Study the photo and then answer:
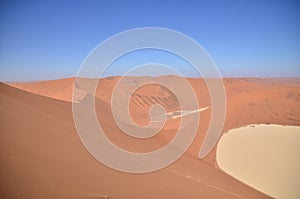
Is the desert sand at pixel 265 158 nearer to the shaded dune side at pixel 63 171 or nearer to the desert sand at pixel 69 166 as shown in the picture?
the desert sand at pixel 69 166

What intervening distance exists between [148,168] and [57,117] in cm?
445


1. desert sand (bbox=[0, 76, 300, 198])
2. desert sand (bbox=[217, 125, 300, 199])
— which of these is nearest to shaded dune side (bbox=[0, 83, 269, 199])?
desert sand (bbox=[0, 76, 300, 198])

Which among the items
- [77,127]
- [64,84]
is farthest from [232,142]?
[64,84]

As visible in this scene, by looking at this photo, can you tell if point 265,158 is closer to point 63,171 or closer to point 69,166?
point 69,166

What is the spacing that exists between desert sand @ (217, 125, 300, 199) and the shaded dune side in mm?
1032

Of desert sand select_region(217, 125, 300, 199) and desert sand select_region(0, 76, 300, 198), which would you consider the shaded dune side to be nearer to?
desert sand select_region(0, 76, 300, 198)

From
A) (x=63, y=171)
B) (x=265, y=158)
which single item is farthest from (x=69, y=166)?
(x=265, y=158)

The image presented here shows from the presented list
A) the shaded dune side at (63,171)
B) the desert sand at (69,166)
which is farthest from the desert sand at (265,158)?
the shaded dune side at (63,171)

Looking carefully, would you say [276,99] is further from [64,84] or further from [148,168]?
[64,84]

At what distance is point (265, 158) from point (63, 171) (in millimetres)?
9600

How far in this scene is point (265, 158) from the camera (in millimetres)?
11906

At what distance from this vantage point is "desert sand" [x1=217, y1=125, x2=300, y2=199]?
33.6ft

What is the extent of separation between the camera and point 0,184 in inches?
215

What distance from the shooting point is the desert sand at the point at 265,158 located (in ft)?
33.6
